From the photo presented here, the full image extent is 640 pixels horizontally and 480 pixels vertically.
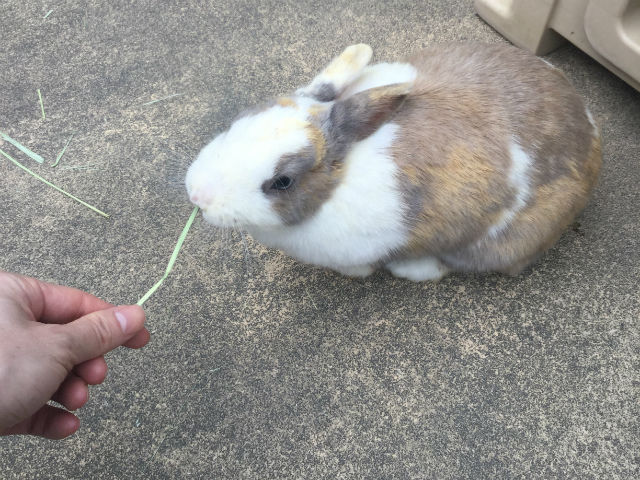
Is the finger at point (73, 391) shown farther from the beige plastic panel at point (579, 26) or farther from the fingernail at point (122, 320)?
the beige plastic panel at point (579, 26)

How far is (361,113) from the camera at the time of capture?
1.73 meters

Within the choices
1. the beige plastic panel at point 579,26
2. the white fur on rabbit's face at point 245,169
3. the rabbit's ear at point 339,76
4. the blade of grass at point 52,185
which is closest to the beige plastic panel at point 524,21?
the beige plastic panel at point 579,26

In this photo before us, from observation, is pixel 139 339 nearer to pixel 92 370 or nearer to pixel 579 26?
pixel 92 370

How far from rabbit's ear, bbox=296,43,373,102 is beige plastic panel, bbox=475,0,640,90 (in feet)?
3.82

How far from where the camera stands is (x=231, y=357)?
7.02ft

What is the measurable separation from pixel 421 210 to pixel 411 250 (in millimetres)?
215

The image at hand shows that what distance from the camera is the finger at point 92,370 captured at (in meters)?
1.57

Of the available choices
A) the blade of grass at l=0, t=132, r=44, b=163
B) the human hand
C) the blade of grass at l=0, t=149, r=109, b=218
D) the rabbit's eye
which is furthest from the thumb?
the blade of grass at l=0, t=132, r=44, b=163

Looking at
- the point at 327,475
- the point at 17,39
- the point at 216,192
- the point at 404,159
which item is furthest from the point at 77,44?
the point at 327,475

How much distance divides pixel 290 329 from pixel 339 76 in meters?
1.05

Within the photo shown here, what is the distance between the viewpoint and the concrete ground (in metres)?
1.96

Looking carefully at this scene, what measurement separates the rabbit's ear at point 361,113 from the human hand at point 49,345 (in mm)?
863

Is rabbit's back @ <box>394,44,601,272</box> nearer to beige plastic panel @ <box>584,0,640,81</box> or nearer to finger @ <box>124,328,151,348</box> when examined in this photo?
beige plastic panel @ <box>584,0,640,81</box>

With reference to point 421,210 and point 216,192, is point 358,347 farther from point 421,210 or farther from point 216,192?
point 216,192
